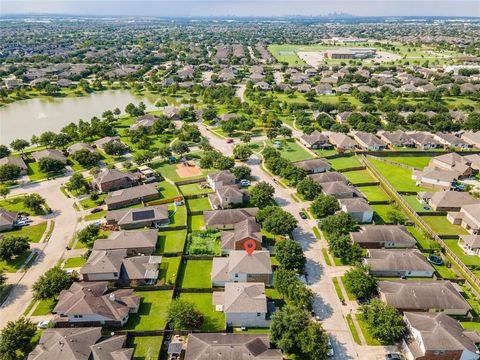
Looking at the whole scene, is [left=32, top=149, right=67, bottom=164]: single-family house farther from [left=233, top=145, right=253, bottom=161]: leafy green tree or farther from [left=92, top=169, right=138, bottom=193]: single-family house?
[left=233, top=145, right=253, bottom=161]: leafy green tree

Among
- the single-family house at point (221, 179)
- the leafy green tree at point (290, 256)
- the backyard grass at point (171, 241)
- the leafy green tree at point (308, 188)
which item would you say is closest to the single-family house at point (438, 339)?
the leafy green tree at point (290, 256)

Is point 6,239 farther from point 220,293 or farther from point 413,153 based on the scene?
point 413,153

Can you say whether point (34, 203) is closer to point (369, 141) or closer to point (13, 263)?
point (13, 263)

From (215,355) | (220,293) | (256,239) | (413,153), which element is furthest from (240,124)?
(215,355)

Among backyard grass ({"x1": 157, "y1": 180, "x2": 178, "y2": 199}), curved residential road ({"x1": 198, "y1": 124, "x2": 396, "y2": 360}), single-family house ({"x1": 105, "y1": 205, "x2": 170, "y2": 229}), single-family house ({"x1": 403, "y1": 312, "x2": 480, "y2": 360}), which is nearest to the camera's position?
single-family house ({"x1": 403, "y1": 312, "x2": 480, "y2": 360})

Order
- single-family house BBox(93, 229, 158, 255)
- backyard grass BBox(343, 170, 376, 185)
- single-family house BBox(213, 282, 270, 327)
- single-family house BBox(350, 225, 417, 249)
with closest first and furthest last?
1. single-family house BBox(213, 282, 270, 327)
2. single-family house BBox(93, 229, 158, 255)
3. single-family house BBox(350, 225, 417, 249)
4. backyard grass BBox(343, 170, 376, 185)

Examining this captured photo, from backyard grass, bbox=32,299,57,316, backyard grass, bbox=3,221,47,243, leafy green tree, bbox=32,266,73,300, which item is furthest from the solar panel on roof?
backyard grass, bbox=32,299,57,316

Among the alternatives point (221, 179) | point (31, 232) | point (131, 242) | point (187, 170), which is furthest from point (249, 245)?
point (31, 232)

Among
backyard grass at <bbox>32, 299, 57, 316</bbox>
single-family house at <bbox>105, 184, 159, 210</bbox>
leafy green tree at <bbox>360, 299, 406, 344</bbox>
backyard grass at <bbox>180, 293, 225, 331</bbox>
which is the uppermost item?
leafy green tree at <bbox>360, 299, 406, 344</bbox>
